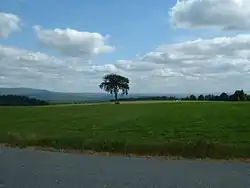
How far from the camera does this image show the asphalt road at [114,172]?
37.1 feet

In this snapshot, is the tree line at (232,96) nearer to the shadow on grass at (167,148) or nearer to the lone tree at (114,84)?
the lone tree at (114,84)

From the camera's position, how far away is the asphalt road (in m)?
11.3

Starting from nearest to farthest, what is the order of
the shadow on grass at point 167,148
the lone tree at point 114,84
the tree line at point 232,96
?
the shadow on grass at point 167,148
the tree line at point 232,96
the lone tree at point 114,84

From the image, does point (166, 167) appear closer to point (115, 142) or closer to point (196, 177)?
point (196, 177)

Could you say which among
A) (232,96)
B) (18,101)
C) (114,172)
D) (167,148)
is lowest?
(114,172)

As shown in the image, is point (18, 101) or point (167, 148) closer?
point (167, 148)

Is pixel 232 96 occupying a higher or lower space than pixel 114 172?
higher

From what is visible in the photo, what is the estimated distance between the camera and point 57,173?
1298cm

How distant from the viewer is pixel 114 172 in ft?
43.1

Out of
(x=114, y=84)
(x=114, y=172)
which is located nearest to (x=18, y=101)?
(x=114, y=84)

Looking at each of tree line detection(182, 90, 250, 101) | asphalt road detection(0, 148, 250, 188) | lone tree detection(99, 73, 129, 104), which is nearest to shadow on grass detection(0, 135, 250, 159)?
asphalt road detection(0, 148, 250, 188)

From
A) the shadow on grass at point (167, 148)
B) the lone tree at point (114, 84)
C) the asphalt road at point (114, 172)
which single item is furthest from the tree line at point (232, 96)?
the asphalt road at point (114, 172)

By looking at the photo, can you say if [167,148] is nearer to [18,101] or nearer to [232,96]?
[232,96]

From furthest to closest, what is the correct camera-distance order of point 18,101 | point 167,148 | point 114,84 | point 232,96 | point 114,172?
1. point 114,84
2. point 18,101
3. point 232,96
4. point 167,148
5. point 114,172
